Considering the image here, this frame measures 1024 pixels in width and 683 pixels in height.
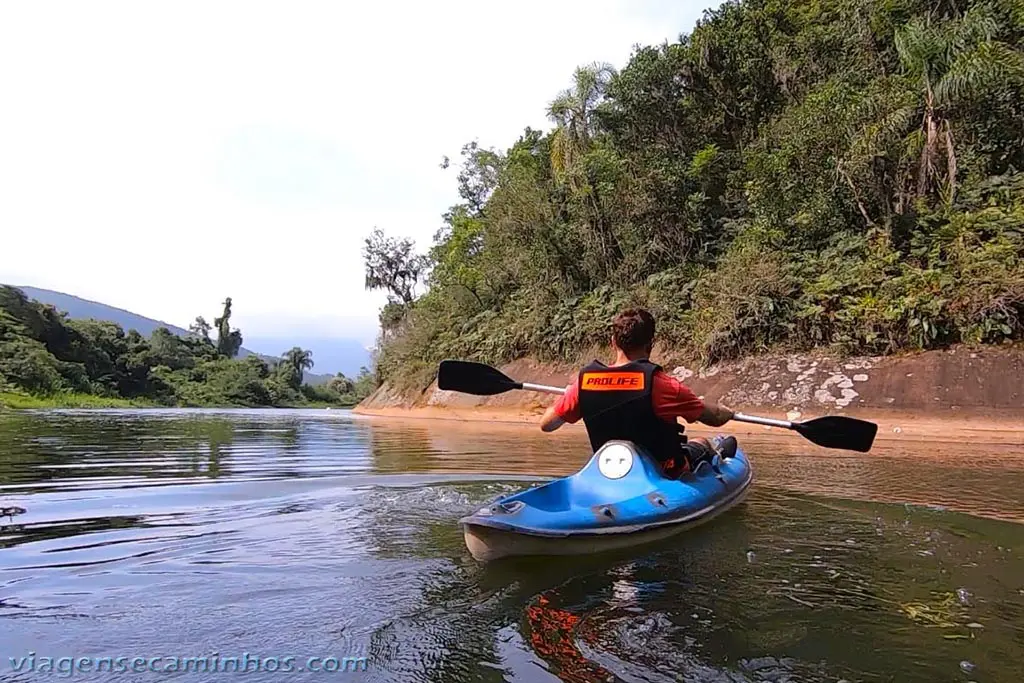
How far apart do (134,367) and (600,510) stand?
186 feet

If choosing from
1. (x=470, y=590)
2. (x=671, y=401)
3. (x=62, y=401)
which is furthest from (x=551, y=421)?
(x=62, y=401)

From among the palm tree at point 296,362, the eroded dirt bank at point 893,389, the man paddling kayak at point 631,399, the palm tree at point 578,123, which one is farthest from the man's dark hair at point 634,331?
the palm tree at point 296,362

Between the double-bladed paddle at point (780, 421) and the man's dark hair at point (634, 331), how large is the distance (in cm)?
93

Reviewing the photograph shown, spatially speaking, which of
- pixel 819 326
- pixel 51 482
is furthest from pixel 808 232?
pixel 51 482

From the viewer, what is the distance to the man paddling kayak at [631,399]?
4.49m

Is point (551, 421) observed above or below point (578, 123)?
Result: below

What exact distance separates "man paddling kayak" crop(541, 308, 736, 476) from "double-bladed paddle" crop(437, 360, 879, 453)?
0.68 metres

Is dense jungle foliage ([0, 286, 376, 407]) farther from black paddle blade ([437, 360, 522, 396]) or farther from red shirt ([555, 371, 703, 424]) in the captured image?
red shirt ([555, 371, 703, 424])

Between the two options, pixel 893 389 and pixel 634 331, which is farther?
pixel 893 389

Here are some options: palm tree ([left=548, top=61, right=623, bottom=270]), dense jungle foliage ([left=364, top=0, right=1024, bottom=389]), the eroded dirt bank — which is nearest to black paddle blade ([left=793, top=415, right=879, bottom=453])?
the eroded dirt bank

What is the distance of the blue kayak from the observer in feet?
12.3

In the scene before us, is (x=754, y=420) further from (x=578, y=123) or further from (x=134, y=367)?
(x=134, y=367)

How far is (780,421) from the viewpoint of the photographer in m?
5.64

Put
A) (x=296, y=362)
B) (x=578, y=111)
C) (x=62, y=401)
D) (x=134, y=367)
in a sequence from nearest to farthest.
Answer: (x=578, y=111) < (x=62, y=401) < (x=134, y=367) < (x=296, y=362)
